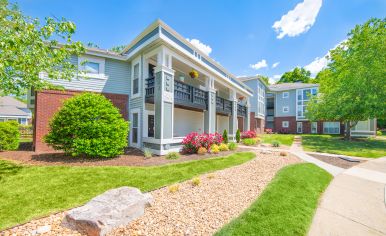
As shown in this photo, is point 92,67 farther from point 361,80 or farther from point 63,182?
point 361,80

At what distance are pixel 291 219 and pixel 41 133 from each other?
1229 cm

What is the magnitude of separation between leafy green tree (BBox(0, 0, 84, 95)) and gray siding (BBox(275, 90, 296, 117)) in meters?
37.7

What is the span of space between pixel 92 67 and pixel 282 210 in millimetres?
12446

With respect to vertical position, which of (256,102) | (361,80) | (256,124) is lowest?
(256,124)

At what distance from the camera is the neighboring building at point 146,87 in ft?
30.8

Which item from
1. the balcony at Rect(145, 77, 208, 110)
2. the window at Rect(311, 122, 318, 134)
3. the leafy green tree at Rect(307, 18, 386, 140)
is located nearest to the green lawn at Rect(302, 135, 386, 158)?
the leafy green tree at Rect(307, 18, 386, 140)

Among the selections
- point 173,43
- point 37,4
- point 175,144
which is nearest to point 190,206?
point 175,144

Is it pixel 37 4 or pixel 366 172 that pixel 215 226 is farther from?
pixel 37 4

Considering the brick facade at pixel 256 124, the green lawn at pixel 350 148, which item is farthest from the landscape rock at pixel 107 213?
the brick facade at pixel 256 124

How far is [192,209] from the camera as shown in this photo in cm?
397

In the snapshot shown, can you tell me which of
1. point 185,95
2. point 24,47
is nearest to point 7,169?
point 24,47

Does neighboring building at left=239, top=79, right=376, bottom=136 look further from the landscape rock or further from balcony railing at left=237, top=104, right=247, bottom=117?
the landscape rock

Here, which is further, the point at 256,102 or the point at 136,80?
the point at 256,102

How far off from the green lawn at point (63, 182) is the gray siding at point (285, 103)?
33186 millimetres
